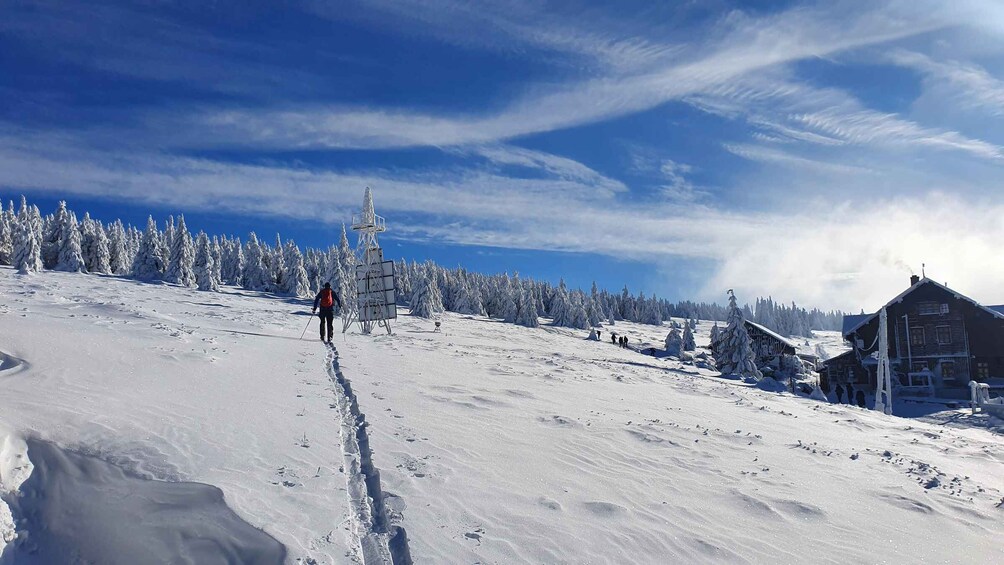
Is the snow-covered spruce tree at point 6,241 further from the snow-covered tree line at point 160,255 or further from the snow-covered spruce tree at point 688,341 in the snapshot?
the snow-covered spruce tree at point 688,341

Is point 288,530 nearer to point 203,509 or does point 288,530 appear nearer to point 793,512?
point 203,509

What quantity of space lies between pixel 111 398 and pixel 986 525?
12.2 m

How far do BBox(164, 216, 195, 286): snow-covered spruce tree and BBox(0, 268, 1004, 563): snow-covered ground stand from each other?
6201cm

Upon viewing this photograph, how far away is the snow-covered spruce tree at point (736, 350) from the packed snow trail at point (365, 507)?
37811 millimetres

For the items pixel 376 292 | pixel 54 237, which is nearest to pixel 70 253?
pixel 54 237

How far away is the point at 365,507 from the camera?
5508mm

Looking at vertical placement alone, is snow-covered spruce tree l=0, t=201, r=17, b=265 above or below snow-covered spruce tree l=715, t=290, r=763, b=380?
above

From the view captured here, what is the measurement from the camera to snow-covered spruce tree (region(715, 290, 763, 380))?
40.9 m

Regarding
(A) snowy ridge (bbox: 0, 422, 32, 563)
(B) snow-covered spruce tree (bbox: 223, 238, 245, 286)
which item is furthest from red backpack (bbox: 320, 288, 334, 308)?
(B) snow-covered spruce tree (bbox: 223, 238, 245, 286)

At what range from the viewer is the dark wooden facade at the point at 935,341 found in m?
36.8

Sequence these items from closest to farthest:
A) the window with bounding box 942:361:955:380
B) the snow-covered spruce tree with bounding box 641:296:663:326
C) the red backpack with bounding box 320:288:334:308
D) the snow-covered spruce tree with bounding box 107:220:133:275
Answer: the red backpack with bounding box 320:288:334:308 → the window with bounding box 942:361:955:380 → the snow-covered spruce tree with bounding box 107:220:133:275 → the snow-covered spruce tree with bounding box 641:296:663:326

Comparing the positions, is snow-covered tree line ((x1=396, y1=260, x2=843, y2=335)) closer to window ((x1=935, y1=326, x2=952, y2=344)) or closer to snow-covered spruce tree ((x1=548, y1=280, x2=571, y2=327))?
snow-covered spruce tree ((x1=548, y1=280, x2=571, y2=327))

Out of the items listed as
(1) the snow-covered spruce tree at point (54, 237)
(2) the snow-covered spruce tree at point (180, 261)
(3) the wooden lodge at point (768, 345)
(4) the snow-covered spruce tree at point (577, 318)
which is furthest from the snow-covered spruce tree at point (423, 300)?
(1) the snow-covered spruce tree at point (54, 237)

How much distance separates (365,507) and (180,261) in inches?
2926
